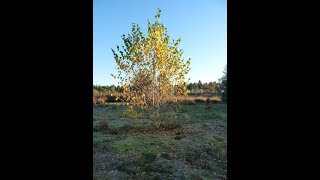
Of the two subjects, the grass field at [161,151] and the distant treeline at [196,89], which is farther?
the distant treeline at [196,89]

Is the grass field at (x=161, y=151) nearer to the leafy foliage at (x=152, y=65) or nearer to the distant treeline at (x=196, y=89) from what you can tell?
the leafy foliage at (x=152, y=65)

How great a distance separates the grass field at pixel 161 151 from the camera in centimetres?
787

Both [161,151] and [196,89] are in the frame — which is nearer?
[161,151]

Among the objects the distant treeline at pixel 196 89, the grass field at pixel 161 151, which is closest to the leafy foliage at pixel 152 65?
the grass field at pixel 161 151

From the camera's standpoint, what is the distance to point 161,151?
984 cm

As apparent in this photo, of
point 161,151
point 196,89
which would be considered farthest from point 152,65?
point 196,89

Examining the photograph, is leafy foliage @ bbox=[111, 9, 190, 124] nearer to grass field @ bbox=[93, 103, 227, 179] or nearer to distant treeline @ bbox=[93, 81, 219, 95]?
grass field @ bbox=[93, 103, 227, 179]

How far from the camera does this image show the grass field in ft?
25.8

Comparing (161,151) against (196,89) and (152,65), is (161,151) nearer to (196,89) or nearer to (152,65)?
(152,65)
